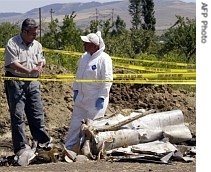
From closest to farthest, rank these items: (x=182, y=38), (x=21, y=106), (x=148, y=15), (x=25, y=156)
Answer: (x=25, y=156) < (x=21, y=106) < (x=182, y=38) < (x=148, y=15)

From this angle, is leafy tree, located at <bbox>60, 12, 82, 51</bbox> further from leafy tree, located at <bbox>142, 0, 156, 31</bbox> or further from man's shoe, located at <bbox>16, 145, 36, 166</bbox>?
leafy tree, located at <bbox>142, 0, 156, 31</bbox>

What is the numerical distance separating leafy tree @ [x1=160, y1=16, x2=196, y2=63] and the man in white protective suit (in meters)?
26.3

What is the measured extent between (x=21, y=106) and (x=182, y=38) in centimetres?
2911

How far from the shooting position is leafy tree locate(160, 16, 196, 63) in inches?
→ 1438

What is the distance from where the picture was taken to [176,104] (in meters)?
14.4

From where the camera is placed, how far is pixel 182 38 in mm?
37188

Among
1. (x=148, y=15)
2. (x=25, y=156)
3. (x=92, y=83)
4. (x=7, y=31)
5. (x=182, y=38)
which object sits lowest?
(x=25, y=156)

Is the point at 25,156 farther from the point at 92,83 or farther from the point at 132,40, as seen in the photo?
the point at 132,40

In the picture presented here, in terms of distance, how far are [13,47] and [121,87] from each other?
21.8 feet

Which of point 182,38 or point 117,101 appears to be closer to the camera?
point 117,101

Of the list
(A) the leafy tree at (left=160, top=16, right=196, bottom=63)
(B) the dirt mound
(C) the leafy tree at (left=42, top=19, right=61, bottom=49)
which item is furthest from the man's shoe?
(C) the leafy tree at (left=42, top=19, right=61, bottom=49)

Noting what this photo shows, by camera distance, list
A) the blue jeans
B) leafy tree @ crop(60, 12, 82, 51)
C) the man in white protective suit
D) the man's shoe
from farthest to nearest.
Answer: leafy tree @ crop(60, 12, 82, 51), the man in white protective suit, the blue jeans, the man's shoe

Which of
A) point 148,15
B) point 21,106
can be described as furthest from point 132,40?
point 21,106
